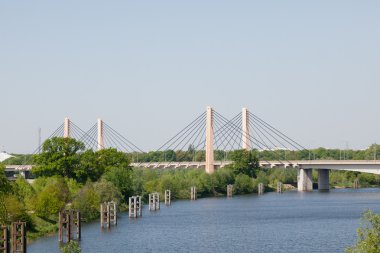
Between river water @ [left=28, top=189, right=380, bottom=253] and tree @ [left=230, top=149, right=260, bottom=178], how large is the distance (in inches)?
1098

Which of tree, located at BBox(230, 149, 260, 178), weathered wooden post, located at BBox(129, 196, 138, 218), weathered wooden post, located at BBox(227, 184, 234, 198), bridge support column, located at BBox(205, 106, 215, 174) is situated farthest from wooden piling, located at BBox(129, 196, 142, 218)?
tree, located at BBox(230, 149, 260, 178)

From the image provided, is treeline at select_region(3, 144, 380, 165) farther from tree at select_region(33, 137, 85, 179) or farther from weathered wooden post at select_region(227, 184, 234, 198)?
tree at select_region(33, 137, 85, 179)

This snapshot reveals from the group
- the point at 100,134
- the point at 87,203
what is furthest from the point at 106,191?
the point at 100,134

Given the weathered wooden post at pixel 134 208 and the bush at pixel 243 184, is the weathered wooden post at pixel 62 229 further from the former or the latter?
the bush at pixel 243 184

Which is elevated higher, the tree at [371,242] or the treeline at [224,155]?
the treeline at [224,155]

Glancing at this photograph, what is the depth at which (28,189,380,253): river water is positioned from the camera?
51.2 m

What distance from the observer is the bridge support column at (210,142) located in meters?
116

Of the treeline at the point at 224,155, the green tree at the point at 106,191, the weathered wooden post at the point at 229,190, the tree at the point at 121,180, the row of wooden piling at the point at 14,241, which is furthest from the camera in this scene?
the treeline at the point at 224,155

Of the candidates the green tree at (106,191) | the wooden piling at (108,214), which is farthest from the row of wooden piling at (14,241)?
the green tree at (106,191)

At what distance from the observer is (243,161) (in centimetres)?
11988

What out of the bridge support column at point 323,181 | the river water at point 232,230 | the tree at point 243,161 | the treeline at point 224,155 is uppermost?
the treeline at point 224,155

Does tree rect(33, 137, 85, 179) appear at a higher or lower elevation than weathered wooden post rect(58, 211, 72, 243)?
higher

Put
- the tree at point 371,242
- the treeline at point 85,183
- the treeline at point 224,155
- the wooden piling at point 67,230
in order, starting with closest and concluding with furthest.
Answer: the tree at point 371,242
the wooden piling at point 67,230
the treeline at point 85,183
the treeline at point 224,155

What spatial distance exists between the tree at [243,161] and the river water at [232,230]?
91.5ft
